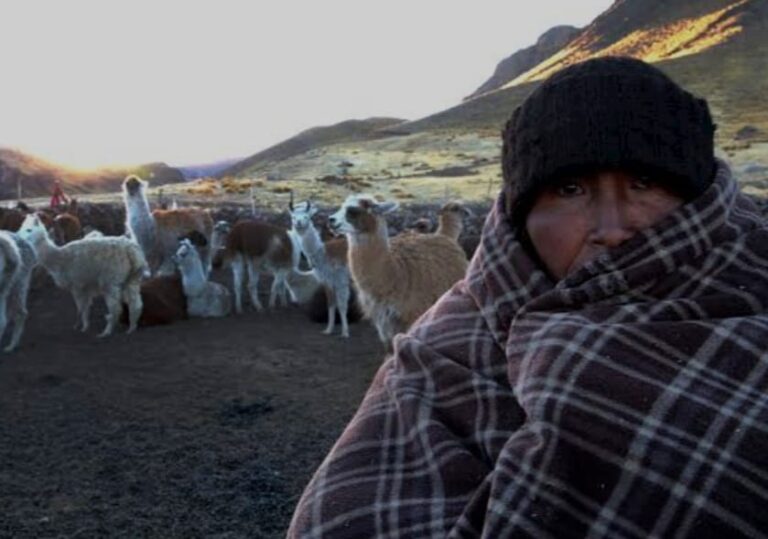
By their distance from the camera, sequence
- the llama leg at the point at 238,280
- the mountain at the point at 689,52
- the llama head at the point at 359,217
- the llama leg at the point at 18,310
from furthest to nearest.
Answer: the mountain at the point at 689,52 → the llama leg at the point at 238,280 → the llama leg at the point at 18,310 → the llama head at the point at 359,217

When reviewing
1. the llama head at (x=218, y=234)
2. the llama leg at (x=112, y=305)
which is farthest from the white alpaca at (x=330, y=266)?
the llama head at (x=218, y=234)

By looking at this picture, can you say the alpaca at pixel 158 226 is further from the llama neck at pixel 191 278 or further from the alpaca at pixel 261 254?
the llama neck at pixel 191 278

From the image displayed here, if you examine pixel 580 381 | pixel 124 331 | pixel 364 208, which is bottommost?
pixel 124 331

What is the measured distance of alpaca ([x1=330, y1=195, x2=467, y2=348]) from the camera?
8.89m

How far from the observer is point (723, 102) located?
7369cm

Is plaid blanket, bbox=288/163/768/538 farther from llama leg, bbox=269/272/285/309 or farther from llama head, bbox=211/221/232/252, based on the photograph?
llama head, bbox=211/221/232/252

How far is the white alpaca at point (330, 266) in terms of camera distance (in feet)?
43.6

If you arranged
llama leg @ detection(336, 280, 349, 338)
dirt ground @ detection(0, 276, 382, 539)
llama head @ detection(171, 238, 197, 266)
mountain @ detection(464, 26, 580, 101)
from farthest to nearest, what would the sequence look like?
mountain @ detection(464, 26, 580, 101)
llama head @ detection(171, 238, 197, 266)
llama leg @ detection(336, 280, 349, 338)
dirt ground @ detection(0, 276, 382, 539)

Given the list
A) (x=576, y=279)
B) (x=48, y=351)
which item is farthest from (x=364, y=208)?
(x=576, y=279)

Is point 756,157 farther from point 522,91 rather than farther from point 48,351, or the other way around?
point 522,91

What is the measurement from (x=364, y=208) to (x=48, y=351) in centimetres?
502

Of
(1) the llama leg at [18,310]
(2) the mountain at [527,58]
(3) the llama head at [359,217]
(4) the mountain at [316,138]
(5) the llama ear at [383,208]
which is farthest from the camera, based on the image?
(2) the mountain at [527,58]

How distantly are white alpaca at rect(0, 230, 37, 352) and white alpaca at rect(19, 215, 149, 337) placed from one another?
0.38 m

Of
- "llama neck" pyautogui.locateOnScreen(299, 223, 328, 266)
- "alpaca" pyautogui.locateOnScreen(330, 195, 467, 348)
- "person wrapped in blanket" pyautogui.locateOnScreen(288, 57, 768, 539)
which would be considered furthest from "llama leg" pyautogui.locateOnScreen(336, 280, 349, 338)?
"person wrapped in blanket" pyautogui.locateOnScreen(288, 57, 768, 539)
